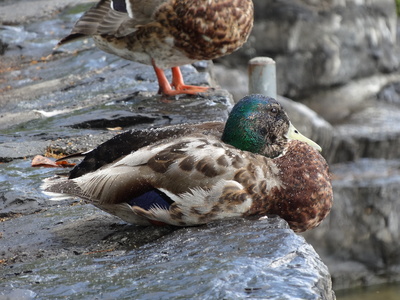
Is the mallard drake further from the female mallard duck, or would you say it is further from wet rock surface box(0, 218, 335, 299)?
wet rock surface box(0, 218, 335, 299)

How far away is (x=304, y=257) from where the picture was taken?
238 centimetres

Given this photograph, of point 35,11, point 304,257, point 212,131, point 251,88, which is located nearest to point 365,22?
point 35,11

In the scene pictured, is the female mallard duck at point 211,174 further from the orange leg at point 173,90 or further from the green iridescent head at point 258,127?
the orange leg at point 173,90

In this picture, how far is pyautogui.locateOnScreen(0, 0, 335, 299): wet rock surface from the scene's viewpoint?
2.24 m

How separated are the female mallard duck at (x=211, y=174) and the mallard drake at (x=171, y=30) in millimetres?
2070

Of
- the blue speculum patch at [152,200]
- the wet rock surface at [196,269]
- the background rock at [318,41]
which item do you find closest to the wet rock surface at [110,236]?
the wet rock surface at [196,269]

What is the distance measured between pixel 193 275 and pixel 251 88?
3516mm

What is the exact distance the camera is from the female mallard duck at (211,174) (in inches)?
111

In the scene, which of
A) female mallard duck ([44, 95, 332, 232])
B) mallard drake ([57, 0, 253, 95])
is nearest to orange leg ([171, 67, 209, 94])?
mallard drake ([57, 0, 253, 95])

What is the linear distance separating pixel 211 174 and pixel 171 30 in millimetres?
2533

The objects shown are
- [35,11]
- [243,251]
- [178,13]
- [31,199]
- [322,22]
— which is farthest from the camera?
[322,22]

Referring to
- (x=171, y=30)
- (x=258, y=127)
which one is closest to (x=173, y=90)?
(x=171, y=30)

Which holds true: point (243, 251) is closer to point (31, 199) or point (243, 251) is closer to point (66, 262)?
point (66, 262)

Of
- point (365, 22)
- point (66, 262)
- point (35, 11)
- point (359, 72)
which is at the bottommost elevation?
point (359, 72)
